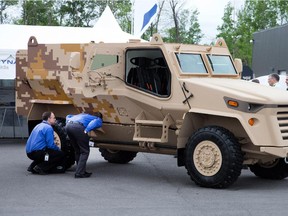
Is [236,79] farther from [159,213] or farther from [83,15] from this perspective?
[83,15]

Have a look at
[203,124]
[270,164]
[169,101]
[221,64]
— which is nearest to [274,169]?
[270,164]

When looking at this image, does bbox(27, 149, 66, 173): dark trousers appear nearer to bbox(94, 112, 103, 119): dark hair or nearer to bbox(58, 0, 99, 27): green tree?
bbox(94, 112, 103, 119): dark hair

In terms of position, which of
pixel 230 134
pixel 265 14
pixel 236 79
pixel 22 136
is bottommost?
pixel 22 136

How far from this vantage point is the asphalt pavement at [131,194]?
8398mm

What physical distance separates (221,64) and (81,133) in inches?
111

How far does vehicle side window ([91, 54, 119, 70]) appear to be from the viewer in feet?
37.3

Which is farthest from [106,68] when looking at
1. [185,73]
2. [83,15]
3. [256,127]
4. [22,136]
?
[83,15]

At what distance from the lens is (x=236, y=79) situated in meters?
11.5

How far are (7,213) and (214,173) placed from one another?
3.35 m

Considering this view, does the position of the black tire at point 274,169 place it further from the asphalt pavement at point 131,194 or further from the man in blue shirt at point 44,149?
the man in blue shirt at point 44,149

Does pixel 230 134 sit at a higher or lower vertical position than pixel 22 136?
higher

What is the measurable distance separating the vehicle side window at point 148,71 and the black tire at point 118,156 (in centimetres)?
245

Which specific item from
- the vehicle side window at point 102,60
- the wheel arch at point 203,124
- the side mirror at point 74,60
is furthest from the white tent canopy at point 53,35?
the wheel arch at point 203,124

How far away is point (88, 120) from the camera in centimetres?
1132
